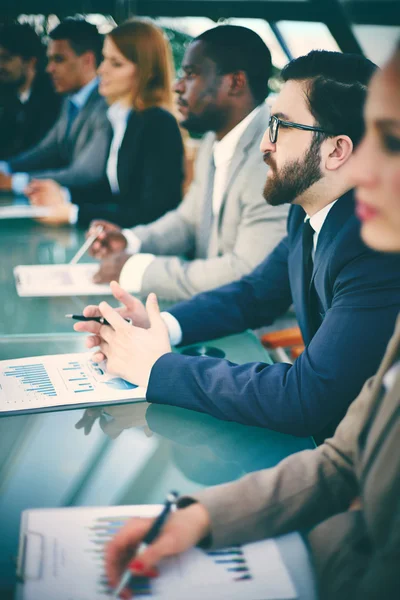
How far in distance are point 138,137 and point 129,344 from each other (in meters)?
1.86

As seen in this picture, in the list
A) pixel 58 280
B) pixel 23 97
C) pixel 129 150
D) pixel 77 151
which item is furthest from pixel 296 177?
pixel 23 97

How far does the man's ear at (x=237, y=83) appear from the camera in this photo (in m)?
2.19

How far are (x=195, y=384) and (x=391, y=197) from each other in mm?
576

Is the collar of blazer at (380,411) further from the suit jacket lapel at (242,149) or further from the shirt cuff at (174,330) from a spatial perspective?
the suit jacket lapel at (242,149)

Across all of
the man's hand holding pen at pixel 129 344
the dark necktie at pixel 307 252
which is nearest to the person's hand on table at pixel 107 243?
the man's hand holding pen at pixel 129 344

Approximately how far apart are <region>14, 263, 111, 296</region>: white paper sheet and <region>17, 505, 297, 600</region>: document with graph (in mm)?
1019

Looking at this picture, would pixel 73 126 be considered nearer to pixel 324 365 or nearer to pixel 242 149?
pixel 242 149

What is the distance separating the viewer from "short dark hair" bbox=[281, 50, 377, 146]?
1.33 metres

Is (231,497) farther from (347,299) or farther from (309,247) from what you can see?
(309,247)

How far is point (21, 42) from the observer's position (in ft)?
15.0

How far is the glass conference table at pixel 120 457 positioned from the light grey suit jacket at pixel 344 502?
0.12 ft

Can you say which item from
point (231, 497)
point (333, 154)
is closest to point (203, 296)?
point (333, 154)

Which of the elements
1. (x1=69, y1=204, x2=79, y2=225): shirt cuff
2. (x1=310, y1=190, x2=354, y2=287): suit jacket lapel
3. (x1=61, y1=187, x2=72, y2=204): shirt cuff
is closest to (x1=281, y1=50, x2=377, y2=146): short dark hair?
(x1=310, y1=190, x2=354, y2=287): suit jacket lapel

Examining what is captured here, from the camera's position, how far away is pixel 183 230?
250cm
